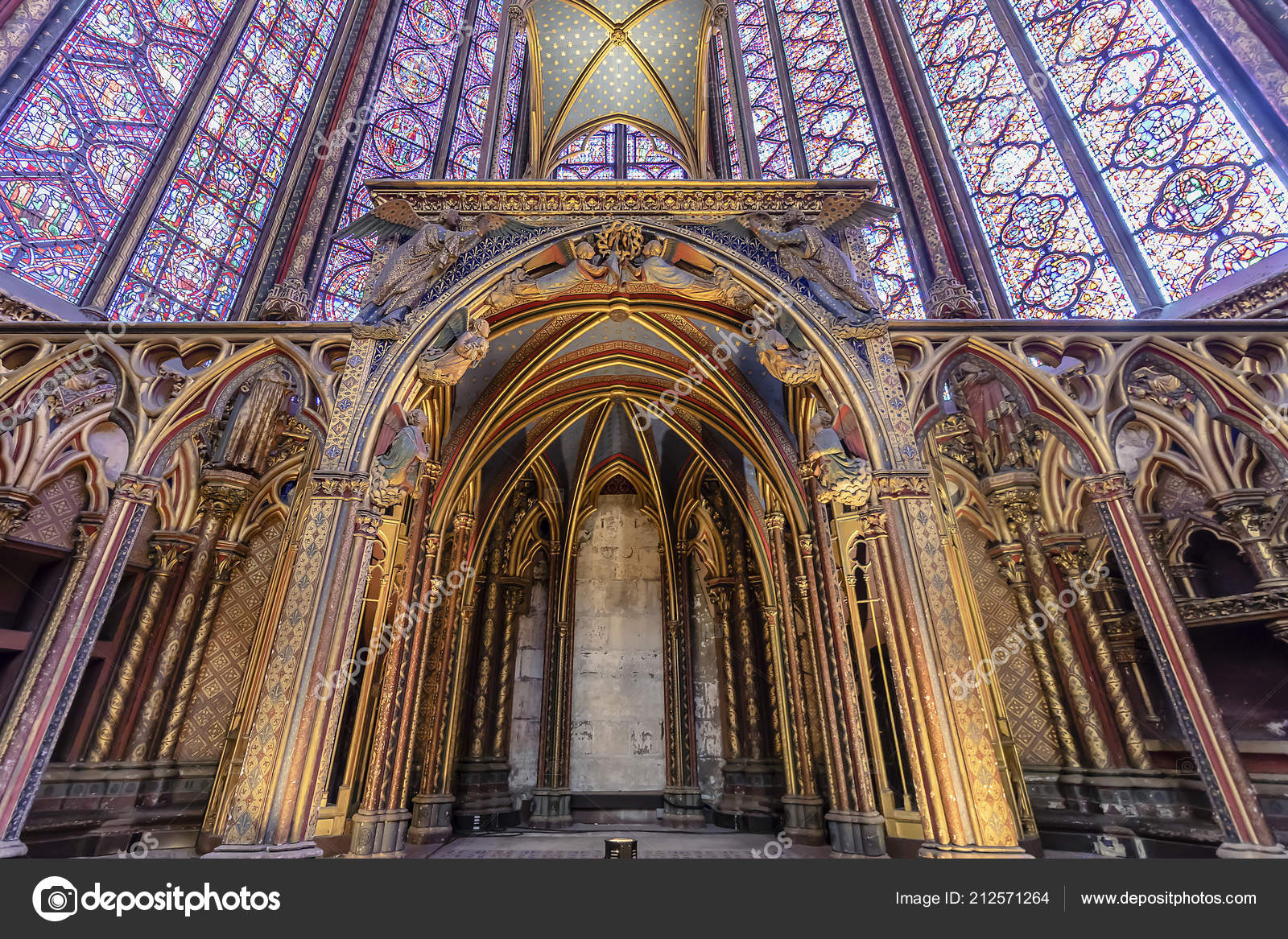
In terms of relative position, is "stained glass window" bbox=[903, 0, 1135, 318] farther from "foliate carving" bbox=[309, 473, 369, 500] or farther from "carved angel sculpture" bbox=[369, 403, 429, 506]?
"foliate carving" bbox=[309, 473, 369, 500]

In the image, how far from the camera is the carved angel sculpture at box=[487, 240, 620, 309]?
6922 millimetres

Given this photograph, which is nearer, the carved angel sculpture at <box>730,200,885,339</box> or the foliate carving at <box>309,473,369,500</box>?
the foliate carving at <box>309,473,369,500</box>

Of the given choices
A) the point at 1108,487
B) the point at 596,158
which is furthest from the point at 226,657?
the point at 596,158

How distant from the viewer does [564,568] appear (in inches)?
516


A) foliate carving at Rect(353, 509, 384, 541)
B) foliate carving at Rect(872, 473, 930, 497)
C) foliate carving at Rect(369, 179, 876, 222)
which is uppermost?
foliate carving at Rect(369, 179, 876, 222)

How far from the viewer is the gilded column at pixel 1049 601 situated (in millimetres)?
7719

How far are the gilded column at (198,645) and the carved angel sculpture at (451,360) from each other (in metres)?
5.57

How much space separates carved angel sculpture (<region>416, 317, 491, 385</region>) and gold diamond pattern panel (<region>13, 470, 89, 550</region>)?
19.5ft

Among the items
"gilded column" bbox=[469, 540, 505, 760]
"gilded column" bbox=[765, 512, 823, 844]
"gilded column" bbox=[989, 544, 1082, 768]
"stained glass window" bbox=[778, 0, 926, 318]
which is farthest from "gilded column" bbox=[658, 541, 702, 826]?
"stained glass window" bbox=[778, 0, 926, 318]

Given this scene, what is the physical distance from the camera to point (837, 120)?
14734 mm
